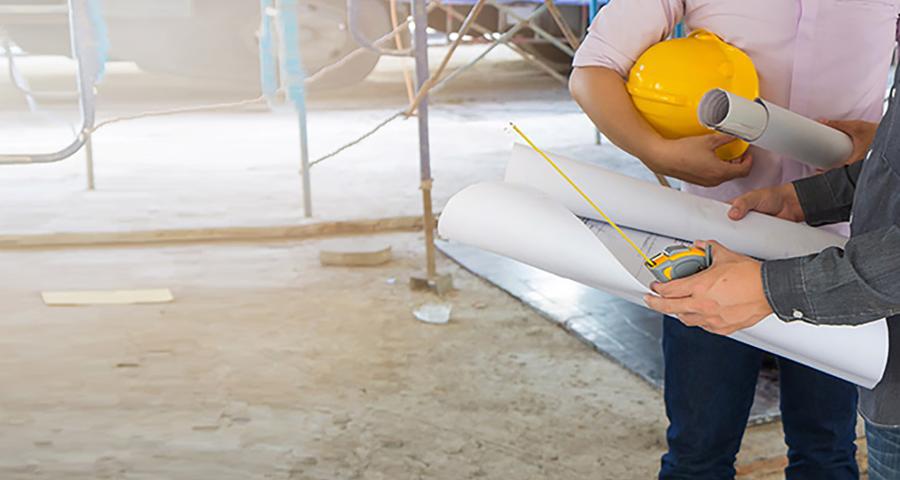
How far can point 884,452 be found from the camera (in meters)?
1.38

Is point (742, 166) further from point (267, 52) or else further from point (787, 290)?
point (267, 52)

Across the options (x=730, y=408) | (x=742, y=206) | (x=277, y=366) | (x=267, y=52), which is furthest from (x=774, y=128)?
(x=267, y=52)

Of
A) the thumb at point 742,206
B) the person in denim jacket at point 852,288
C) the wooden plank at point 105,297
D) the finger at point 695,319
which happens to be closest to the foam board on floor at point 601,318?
the wooden plank at point 105,297

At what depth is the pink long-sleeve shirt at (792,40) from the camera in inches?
70.7

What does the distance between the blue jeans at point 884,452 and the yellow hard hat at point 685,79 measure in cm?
59

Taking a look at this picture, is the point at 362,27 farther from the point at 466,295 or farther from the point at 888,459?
the point at 888,459

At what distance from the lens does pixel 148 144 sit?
7.88m

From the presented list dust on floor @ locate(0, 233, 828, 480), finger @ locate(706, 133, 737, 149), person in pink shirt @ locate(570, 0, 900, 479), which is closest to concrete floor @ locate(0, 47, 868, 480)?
dust on floor @ locate(0, 233, 828, 480)

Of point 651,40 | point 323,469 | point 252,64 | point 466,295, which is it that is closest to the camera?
point 651,40

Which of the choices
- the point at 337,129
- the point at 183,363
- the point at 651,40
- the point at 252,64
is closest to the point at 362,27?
the point at 252,64

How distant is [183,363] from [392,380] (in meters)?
0.74

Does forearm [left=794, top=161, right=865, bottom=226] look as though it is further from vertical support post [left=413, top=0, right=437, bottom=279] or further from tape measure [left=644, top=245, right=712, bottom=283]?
vertical support post [left=413, top=0, right=437, bottom=279]

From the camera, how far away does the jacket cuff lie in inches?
48.8

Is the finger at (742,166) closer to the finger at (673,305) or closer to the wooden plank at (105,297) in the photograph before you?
the finger at (673,305)
